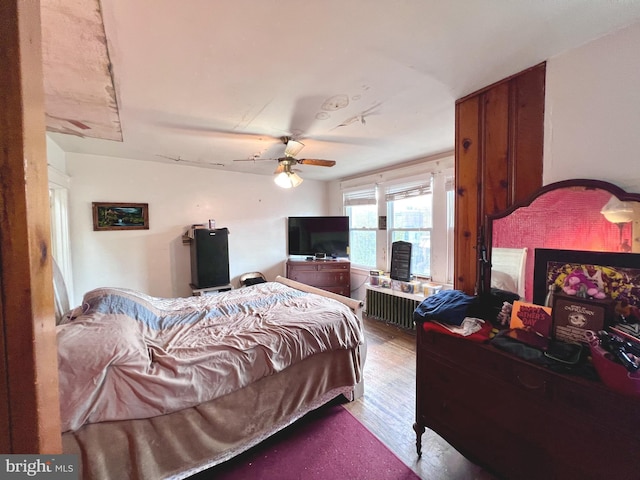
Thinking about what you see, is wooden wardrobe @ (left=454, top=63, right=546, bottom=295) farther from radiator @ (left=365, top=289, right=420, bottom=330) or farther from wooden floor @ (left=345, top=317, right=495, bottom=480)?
radiator @ (left=365, top=289, right=420, bottom=330)

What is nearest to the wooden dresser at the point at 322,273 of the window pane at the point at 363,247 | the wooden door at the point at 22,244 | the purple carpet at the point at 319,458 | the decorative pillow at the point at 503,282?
the window pane at the point at 363,247

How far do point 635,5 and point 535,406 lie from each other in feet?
5.71

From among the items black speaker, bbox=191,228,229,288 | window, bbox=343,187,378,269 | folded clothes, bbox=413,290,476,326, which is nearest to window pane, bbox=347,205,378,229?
window, bbox=343,187,378,269

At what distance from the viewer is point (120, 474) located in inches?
48.7

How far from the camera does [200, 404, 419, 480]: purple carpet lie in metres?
1.55

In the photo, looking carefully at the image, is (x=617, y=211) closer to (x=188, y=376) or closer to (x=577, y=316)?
(x=577, y=316)

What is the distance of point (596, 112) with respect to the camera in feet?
4.23

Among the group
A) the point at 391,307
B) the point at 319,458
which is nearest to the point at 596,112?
the point at 319,458

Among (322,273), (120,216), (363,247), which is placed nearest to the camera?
(120,216)

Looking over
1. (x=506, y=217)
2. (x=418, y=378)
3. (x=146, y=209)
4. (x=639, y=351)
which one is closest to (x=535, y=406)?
(x=639, y=351)

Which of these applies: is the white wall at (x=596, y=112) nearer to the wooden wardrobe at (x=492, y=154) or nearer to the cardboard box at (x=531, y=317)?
the wooden wardrobe at (x=492, y=154)

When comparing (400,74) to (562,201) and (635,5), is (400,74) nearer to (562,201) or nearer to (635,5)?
(635,5)

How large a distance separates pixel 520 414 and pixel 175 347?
6.15ft

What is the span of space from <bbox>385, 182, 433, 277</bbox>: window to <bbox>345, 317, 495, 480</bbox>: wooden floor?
1.09 m
